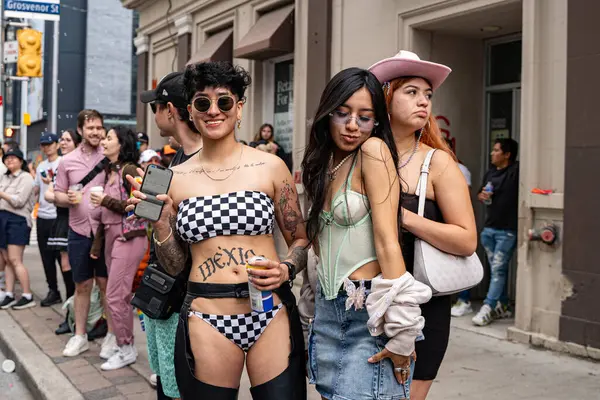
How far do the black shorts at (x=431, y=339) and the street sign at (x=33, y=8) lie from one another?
507 inches

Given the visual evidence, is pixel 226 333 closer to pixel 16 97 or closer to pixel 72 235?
pixel 72 235

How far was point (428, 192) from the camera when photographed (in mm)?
2832

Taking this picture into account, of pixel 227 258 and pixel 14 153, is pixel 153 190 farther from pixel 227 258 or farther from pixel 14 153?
pixel 14 153

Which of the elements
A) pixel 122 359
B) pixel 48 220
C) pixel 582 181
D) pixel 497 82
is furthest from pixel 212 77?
pixel 48 220

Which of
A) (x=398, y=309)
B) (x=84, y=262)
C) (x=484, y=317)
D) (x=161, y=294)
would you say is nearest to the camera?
(x=398, y=309)

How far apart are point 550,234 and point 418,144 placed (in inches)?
153

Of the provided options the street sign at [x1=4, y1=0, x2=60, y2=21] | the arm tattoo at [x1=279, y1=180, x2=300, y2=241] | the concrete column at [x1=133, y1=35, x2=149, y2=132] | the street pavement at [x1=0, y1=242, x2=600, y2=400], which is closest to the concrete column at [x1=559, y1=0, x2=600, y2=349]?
the street pavement at [x1=0, y1=242, x2=600, y2=400]

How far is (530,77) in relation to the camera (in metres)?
6.56

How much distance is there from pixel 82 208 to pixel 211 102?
3.72 metres

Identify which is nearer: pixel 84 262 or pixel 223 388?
pixel 223 388

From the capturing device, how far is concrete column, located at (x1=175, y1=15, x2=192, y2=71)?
13.7 m

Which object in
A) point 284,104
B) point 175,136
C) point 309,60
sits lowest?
point 175,136

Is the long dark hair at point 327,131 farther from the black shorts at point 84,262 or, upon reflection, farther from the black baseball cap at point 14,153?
the black baseball cap at point 14,153

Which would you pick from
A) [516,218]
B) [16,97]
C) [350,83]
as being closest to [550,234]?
[516,218]
